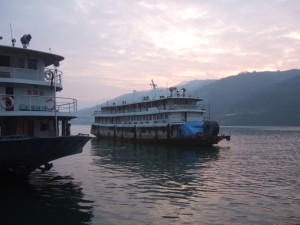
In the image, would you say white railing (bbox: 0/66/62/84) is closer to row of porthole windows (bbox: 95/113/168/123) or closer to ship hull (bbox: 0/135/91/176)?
ship hull (bbox: 0/135/91/176)

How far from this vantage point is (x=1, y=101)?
18297mm

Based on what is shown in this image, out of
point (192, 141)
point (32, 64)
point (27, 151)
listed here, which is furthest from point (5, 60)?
point (192, 141)

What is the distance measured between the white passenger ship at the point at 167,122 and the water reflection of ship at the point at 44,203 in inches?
1063

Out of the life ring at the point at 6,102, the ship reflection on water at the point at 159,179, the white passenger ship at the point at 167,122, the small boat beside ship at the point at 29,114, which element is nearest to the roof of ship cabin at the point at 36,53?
the small boat beside ship at the point at 29,114

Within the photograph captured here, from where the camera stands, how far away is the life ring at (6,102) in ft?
59.9

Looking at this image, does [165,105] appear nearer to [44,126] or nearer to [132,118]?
[132,118]

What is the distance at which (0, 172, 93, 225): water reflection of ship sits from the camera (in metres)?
13.0

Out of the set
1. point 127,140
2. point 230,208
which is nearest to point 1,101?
point 230,208

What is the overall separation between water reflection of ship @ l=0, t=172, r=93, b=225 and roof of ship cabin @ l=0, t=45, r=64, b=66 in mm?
8076

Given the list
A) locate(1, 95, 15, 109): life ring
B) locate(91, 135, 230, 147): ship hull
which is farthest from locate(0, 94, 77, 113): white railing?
locate(91, 135, 230, 147): ship hull

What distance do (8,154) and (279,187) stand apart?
15347 millimetres

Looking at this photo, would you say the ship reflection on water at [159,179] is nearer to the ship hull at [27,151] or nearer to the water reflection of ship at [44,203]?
the water reflection of ship at [44,203]

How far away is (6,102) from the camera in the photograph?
734 inches

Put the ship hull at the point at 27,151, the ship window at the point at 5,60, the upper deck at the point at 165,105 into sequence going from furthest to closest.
Result: the upper deck at the point at 165,105
the ship window at the point at 5,60
the ship hull at the point at 27,151
